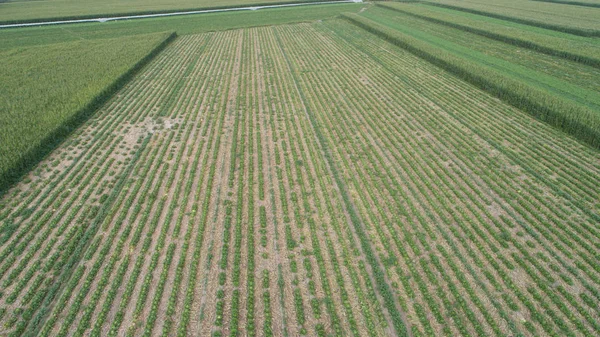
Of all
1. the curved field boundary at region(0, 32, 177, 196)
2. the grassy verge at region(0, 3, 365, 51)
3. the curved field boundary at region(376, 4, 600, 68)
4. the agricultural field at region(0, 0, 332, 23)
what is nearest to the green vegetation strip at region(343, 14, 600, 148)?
the curved field boundary at region(376, 4, 600, 68)

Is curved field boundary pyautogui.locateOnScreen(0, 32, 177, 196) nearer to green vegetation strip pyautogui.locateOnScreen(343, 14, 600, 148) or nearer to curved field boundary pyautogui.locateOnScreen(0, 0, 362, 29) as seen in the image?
green vegetation strip pyautogui.locateOnScreen(343, 14, 600, 148)

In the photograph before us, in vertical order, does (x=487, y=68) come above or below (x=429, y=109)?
above

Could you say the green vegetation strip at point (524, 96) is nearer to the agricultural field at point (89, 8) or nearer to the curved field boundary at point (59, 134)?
the curved field boundary at point (59, 134)

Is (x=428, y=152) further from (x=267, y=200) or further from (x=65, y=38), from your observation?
(x=65, y=38)

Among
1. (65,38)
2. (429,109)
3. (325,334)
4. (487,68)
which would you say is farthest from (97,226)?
(65,38)

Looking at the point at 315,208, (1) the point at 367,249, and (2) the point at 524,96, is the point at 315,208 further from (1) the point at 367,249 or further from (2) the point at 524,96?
(2) the point at 524,96

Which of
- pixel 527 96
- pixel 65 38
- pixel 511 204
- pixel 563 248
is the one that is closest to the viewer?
pixel 563 248
